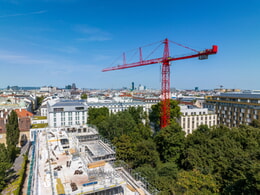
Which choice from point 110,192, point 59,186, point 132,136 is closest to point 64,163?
point 59,186

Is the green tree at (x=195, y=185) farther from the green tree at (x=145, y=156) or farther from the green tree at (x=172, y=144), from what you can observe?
the green tree at (x=172, y=144)

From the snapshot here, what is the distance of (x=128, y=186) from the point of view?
24.1m

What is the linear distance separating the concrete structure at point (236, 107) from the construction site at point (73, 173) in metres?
48.3

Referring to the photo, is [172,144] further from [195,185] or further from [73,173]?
[73,173]

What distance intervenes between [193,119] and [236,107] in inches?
705

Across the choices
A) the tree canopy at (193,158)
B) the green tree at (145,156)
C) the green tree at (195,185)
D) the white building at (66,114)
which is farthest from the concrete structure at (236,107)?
the white building at (66,114)

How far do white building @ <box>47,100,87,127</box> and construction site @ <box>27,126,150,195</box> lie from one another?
25454mm

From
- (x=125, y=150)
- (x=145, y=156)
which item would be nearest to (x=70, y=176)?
(x=125, y=150)

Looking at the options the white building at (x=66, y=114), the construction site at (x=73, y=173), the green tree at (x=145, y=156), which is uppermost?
the white building at (x=66, y=114)

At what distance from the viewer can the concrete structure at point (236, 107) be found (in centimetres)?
5738

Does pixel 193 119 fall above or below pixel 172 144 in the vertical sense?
above

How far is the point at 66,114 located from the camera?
63.4 m

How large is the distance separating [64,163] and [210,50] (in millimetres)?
39327

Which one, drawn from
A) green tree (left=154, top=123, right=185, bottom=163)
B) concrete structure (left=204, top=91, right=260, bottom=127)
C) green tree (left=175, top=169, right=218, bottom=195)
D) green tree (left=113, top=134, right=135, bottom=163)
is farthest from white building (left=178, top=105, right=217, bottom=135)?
green tree (left=175, top=169, right=218, bottom=195)
